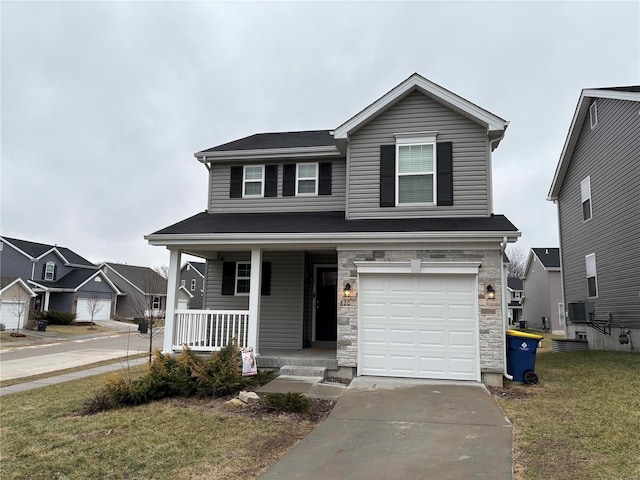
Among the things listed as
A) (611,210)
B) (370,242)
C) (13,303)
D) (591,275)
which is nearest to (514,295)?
(591,275)

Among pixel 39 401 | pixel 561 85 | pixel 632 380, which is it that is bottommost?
pixel 39 401

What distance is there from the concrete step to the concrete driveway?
4.07 feet

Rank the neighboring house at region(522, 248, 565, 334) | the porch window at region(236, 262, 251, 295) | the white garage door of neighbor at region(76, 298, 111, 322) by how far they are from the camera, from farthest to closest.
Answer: the white garage door of neighbor at region(76, 298, 111, 322) → the neighboring house at region(522, 248, 565, 334) → the porch window at region(236, 262, 251, 295)

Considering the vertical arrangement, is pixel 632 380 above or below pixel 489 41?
below

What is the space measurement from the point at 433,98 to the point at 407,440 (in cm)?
755

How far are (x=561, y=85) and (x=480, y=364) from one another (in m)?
14.9

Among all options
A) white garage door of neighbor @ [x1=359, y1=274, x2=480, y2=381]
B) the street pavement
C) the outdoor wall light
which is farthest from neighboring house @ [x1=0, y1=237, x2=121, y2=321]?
the outdoor wall light

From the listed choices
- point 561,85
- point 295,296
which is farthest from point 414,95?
point 561,85

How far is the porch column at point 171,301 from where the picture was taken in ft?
31.3

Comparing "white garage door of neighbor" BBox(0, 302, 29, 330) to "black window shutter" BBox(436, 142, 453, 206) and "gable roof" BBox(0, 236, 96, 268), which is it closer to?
"gable roof" BBox(0, 236, 96, 268)

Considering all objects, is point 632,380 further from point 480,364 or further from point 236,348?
point 236,348

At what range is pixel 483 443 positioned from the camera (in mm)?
4969

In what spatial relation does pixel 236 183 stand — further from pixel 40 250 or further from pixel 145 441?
pixel 40 250

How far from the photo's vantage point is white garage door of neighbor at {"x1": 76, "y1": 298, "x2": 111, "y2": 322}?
117 feet
